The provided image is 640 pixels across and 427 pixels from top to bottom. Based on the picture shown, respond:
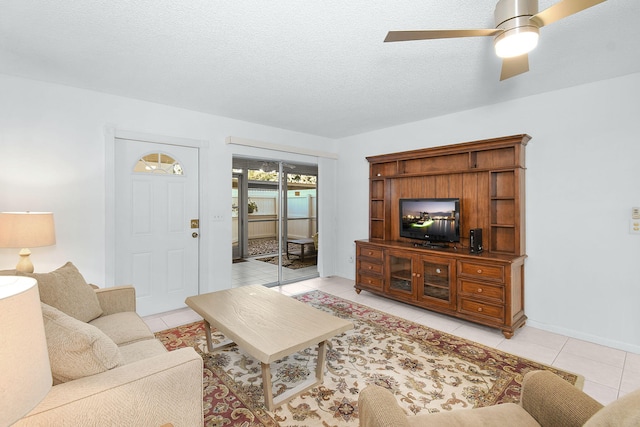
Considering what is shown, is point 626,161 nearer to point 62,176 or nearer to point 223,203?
point 223,203

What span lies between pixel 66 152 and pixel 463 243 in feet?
14.8

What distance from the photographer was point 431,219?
396cm

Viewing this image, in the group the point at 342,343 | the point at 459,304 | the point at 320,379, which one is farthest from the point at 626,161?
the point at 320,379

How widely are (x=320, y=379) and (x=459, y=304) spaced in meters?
1.90

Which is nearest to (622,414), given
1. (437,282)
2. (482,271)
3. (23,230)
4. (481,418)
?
(481,418)

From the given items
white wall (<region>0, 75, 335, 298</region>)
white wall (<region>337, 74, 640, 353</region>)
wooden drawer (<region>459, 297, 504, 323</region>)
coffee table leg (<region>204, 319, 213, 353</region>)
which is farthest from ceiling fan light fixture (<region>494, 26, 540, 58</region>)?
white wall (<region>0, 75, 335, 298</region>)

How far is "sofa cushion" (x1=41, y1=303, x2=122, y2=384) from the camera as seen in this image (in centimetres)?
118

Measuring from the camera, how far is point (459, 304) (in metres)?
3.36

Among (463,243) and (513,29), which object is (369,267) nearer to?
(463,243)

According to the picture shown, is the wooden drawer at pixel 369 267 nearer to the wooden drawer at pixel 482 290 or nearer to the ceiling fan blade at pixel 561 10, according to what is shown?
the wooden drawer at pixel 482 290

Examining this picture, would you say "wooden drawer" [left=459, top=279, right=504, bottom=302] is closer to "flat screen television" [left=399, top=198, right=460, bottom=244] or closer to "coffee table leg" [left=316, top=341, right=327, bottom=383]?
"flat screen television" [left=399, top=198, right=460, bottom=244]

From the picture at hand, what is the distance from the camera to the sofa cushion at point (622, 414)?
0.71 m

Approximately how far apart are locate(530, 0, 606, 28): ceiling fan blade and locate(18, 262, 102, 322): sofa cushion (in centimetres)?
320

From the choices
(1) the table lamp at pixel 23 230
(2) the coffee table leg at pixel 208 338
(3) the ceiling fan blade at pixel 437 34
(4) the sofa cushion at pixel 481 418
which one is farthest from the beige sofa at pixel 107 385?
(3) the ceiling fan blade at pixel 437 34
